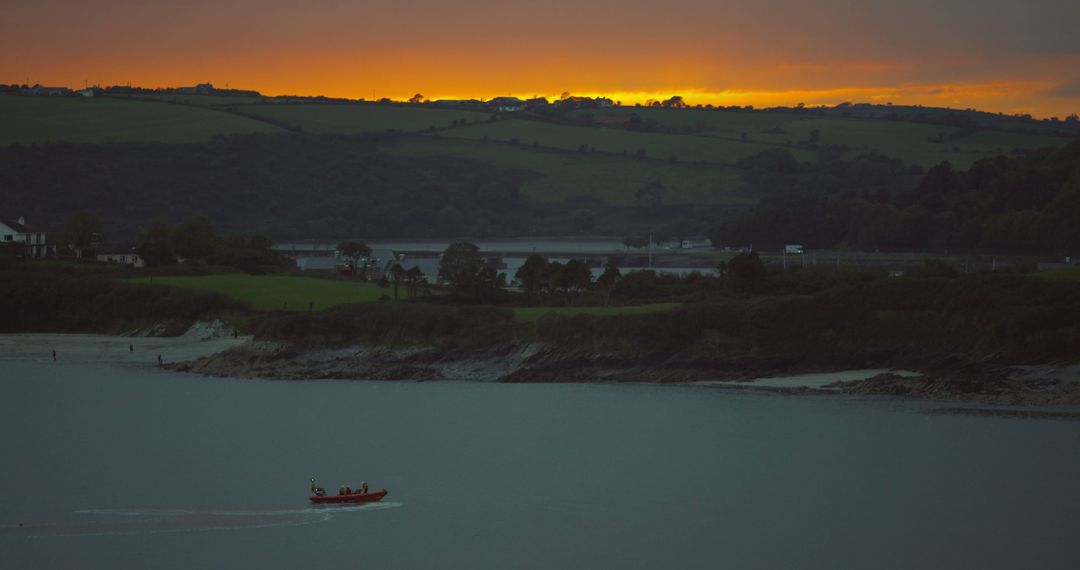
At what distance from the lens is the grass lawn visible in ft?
229

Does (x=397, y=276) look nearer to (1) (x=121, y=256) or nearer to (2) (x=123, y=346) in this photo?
(2) (x=123, y=346)

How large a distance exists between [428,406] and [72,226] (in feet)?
234

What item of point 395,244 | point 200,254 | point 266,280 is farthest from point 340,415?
point 395,244

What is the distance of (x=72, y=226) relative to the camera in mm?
121312

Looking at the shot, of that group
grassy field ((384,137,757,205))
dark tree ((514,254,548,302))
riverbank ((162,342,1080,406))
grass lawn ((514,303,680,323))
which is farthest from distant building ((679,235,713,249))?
riverbank ((162,342,1080,406))

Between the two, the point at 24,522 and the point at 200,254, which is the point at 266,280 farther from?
the point at 24,522

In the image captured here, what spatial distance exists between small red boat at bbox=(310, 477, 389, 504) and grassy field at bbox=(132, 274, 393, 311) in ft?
123

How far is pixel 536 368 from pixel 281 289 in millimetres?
27353

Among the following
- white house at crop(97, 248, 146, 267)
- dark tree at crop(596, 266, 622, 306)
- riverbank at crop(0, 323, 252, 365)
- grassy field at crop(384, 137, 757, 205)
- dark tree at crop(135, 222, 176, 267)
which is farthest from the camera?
grassy field at crop(384, 137, 757, 205)

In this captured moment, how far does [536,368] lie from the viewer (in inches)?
2564

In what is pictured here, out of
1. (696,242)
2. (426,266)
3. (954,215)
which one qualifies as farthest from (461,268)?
(696,242)

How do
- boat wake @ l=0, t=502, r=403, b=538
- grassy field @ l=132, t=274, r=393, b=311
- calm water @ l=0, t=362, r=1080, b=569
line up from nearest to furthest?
calm water @ l=0, t=362, r=1080, b=569, boat wake @ l=0, t=502, r=403, b=538, grassy field @ l=132, t=274, r=393, b=311

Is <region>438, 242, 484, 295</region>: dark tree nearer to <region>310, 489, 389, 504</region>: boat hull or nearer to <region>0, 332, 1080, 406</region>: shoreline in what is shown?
<region>0, 332, 1080, 406</region>: shoreline

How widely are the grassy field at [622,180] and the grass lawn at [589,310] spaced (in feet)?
359
